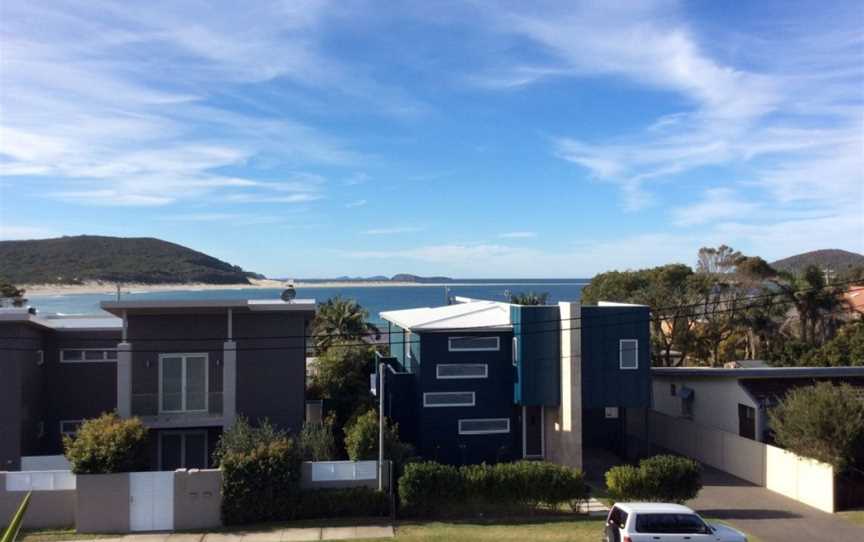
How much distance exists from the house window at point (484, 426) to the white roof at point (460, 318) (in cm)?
334

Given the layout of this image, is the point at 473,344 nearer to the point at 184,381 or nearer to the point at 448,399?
the point at 448,399

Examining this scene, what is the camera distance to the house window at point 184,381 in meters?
26.4

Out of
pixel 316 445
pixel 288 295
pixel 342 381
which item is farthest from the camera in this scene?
pixel 342 381

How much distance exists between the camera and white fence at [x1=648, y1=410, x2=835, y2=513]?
23.0m

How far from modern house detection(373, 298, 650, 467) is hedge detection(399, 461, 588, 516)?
15.1 ft

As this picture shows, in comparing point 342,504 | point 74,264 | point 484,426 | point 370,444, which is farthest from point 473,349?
point 74,264

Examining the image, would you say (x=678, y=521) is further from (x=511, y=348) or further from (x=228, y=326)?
(x=228, y=326)

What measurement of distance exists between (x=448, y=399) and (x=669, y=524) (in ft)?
36.8

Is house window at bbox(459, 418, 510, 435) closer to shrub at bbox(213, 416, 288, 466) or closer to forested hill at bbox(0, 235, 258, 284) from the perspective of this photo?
shrub at bbox(213, 416, 288, 466)

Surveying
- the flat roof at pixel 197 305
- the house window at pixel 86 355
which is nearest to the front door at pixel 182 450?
the house window at pixel 86 355

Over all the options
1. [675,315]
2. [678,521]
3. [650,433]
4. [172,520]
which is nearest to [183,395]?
[172,520]

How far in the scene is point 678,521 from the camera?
690 inches

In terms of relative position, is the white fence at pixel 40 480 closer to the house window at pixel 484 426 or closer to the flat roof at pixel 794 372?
the house window at pixel 484 426

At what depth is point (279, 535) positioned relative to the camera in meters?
20.0
